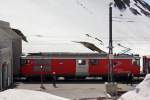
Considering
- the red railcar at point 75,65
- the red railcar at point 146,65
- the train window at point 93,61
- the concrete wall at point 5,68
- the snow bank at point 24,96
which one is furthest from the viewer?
the train window at point 93,61

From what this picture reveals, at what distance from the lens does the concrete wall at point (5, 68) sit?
44.8 m

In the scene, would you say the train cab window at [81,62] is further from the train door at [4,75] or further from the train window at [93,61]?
the train door at [4,75]

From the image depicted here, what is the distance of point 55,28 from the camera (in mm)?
161375

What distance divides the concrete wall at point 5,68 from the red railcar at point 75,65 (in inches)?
131

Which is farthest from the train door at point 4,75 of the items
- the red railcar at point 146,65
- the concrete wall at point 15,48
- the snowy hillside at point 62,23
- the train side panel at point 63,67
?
the snowy hillside at point 62,23

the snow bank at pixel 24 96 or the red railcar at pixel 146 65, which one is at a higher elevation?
the snow bank at pixel 24 96

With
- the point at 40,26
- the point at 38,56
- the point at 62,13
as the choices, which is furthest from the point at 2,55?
the point at 62,13

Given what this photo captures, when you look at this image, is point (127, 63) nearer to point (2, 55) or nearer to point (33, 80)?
point (33, 80)

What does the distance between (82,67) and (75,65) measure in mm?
693

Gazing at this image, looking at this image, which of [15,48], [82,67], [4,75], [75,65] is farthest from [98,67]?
[4,75]

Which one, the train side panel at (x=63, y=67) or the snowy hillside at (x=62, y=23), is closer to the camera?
the train side panel at (x=63, y=67)

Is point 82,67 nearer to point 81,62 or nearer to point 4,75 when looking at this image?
point 81,62

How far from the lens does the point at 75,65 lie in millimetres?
55812

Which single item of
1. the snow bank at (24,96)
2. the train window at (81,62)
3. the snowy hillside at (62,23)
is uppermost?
the snowy hillside at (62,23)
